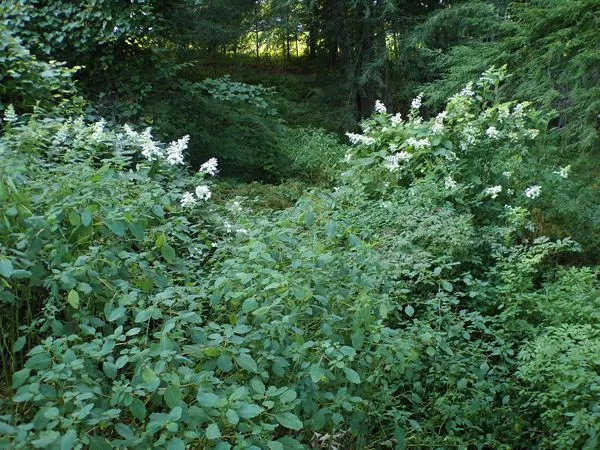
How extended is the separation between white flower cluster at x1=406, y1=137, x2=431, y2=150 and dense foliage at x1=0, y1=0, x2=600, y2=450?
0.02 meters

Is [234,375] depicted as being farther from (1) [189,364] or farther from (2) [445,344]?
(2) [445,344]

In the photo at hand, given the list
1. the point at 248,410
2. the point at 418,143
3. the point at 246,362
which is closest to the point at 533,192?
the point at 418,143

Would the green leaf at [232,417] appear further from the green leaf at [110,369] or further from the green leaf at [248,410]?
the green leaf at [110,369]

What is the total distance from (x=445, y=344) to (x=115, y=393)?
1690 mm

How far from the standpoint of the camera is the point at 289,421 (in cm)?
197

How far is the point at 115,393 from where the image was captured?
1.96m

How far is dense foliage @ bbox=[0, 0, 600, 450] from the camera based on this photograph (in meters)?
2.13

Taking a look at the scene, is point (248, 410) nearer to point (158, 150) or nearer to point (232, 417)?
point (232, 417)

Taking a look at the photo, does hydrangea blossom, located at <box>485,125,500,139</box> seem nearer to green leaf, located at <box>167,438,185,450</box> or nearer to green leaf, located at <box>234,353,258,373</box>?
green leaf, located at <box>234,353,258,373</box>

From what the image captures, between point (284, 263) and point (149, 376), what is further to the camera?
point (284, 263)

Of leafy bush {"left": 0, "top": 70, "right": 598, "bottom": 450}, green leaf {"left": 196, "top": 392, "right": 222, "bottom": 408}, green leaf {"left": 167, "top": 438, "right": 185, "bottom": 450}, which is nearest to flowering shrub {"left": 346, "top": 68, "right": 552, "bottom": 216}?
leafy bush {"left": 0, "top": 70, "right": 598, "bottom": 450}

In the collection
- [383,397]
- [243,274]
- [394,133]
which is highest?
[394,133]

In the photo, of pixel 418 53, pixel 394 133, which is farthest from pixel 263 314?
pixel 418 53

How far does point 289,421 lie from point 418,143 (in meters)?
3.70
